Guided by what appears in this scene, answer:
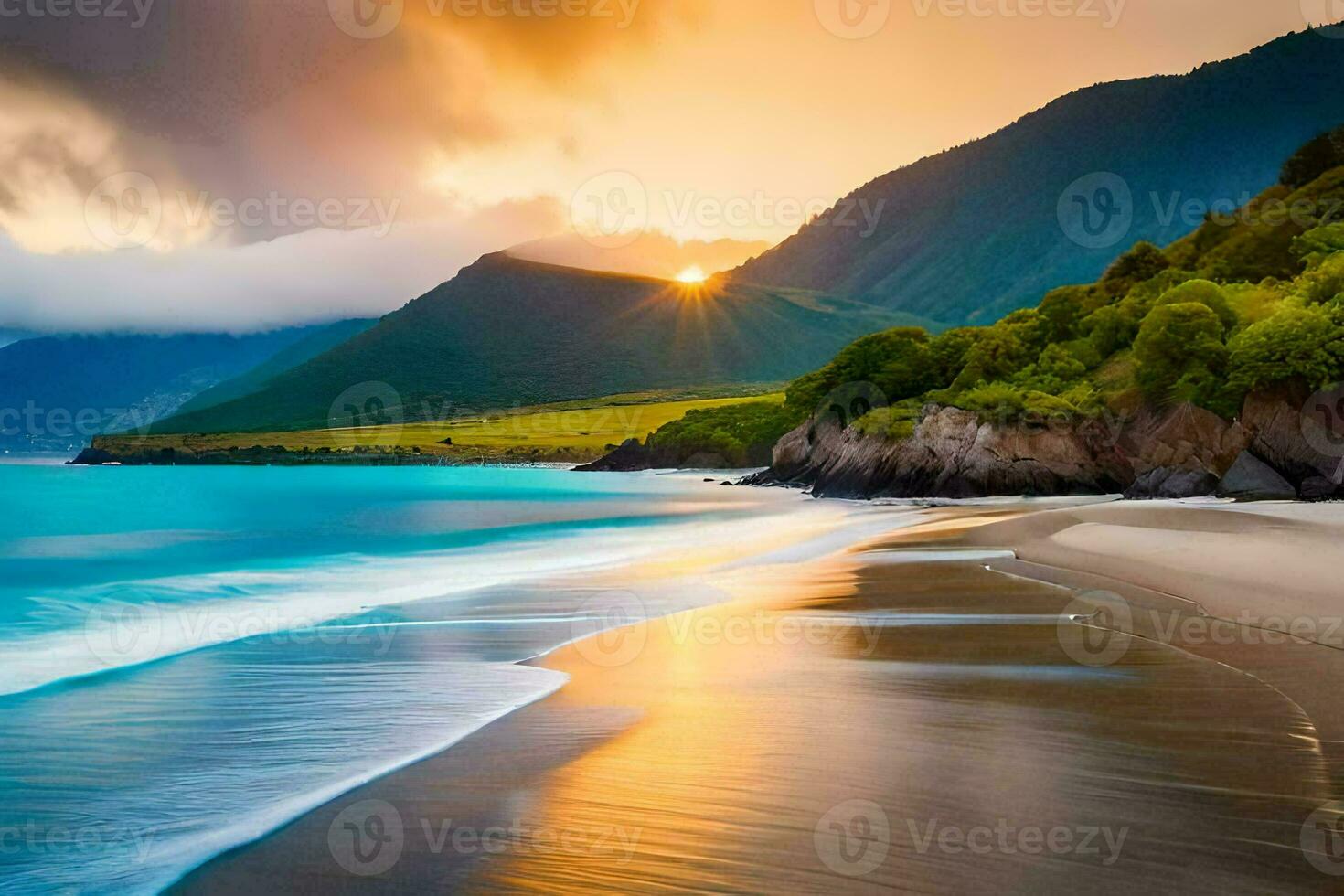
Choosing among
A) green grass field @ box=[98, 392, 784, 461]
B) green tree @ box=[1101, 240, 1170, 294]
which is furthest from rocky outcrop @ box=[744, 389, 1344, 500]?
green grass field @ box=[98, 392, 784, 461]

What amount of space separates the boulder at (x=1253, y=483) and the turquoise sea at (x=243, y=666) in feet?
66.7

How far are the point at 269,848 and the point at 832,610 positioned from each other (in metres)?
10.8

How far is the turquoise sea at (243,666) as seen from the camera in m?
6.82

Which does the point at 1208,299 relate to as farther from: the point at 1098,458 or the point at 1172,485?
the point at 1172,485

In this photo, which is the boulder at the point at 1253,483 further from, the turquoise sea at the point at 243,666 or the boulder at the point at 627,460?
the boulder at the point at 627,460

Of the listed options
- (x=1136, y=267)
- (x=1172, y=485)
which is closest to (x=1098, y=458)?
(x=1172, y=485)

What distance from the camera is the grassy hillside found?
45281 mm

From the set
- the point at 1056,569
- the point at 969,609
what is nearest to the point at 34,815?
the point at 969,609

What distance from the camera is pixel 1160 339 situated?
5162cm

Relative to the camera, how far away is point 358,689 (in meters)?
10.8

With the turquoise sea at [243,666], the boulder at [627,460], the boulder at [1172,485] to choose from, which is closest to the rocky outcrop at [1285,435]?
the boulder at [1172,485]

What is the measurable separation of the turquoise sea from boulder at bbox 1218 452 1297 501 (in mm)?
20336

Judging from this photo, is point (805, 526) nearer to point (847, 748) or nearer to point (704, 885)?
point (847, 748)

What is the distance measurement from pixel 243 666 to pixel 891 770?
936 cm
